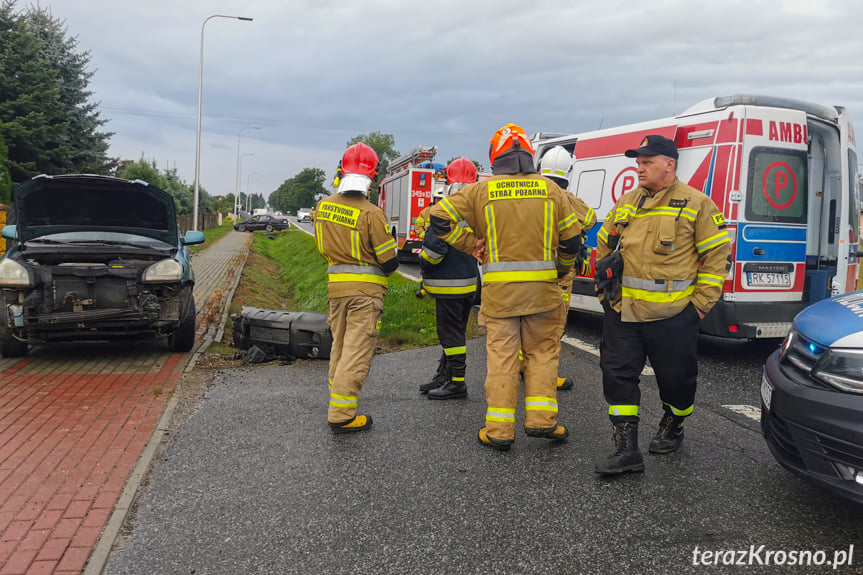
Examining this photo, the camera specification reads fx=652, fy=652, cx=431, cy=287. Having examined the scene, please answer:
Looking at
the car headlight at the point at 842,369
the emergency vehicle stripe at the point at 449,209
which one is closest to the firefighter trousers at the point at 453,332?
→ the emergency vehicle stripe at the point at 449,209

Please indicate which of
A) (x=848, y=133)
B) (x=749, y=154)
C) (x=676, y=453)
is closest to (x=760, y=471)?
(x=676, y=453)

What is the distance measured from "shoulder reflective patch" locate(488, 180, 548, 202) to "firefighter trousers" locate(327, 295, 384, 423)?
1.22 m

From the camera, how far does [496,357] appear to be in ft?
13.6

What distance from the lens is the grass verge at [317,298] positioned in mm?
8062

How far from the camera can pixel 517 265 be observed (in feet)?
13.4

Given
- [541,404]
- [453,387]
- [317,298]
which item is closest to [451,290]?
[453,387]

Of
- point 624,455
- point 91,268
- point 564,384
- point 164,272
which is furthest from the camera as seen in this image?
point 164,272

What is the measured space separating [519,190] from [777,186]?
12.0 feet

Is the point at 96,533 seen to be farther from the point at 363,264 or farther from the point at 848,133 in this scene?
the point at 848,133

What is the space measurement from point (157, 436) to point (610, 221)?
130 inches

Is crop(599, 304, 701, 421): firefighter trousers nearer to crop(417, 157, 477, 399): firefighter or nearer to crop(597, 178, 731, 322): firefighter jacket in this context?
crop(597, 178, 731, 322): firefighter jacket

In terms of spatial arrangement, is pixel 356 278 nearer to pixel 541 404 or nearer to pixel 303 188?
pixel 541 404

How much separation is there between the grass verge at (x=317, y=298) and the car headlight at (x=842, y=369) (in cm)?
505

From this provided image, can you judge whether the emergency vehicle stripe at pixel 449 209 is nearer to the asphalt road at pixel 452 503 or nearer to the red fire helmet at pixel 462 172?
the asphalt road at pixel 452 503
